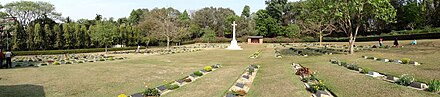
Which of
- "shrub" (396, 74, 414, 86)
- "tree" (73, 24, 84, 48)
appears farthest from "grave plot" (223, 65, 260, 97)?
"tree" (73, 24, 84, 48)

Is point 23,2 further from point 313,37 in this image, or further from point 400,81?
point 400,81

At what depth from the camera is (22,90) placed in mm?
11148

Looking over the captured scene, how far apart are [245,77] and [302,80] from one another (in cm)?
297

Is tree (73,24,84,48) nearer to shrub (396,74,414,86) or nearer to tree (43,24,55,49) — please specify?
tree (43,24,55,49)

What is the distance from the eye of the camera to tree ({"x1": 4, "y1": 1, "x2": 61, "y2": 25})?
2719 inches

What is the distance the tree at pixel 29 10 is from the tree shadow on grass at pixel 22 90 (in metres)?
69.1

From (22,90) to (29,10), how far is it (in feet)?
235

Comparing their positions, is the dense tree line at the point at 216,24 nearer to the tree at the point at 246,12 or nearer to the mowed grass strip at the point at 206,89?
the tree at the point at 246,12

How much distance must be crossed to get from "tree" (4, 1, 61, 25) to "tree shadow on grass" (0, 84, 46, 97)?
6913cm

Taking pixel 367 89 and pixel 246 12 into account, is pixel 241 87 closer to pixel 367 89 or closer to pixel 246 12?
pixel 367 89

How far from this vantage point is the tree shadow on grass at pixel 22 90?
33.8 ft

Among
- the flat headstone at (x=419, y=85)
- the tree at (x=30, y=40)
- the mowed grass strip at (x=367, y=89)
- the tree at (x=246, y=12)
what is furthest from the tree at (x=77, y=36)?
the tree at (x=246, y=12)

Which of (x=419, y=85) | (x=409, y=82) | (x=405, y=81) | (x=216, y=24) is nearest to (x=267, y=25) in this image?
(x=216, y=24)

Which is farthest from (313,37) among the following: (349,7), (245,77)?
(245,77)
